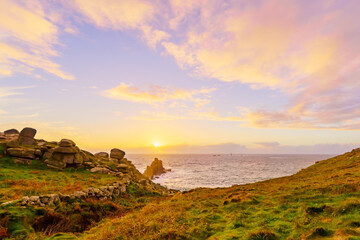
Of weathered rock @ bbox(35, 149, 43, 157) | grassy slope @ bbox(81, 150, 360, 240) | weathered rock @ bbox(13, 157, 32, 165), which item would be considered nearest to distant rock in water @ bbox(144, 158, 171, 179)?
weathered rock @ bbox(35, 149, 43, 157)

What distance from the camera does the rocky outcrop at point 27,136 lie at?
42594 mm

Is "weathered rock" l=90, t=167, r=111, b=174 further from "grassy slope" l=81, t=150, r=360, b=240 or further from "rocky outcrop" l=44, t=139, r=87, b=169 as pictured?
"grassy slope" l=81, t=150, r=360, b=240

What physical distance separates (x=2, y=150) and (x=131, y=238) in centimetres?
3978

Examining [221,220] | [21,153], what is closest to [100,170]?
[21,153]

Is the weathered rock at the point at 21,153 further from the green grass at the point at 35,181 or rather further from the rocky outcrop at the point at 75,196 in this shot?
the rocky outcrop at the point at 75,196

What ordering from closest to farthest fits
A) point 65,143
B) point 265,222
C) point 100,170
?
point 265,222, point 100,170, point 65,143

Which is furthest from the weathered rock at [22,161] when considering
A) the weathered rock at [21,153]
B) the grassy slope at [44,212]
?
the grassy slope at [44,212]

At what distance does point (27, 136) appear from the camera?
43.3 metres

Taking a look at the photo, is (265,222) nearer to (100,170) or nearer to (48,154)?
(100,170)

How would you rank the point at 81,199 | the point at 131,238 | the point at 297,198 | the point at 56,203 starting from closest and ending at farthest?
the point at 131,238, the point at 297,198, the point at 56,203, the point at 81,199

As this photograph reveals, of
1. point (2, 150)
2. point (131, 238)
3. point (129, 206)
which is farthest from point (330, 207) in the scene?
point (2, 150)

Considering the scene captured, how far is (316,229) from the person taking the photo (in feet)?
32.6

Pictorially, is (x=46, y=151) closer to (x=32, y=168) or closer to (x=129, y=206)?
(x=32, y=168)

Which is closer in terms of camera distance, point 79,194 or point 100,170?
point 79,194
